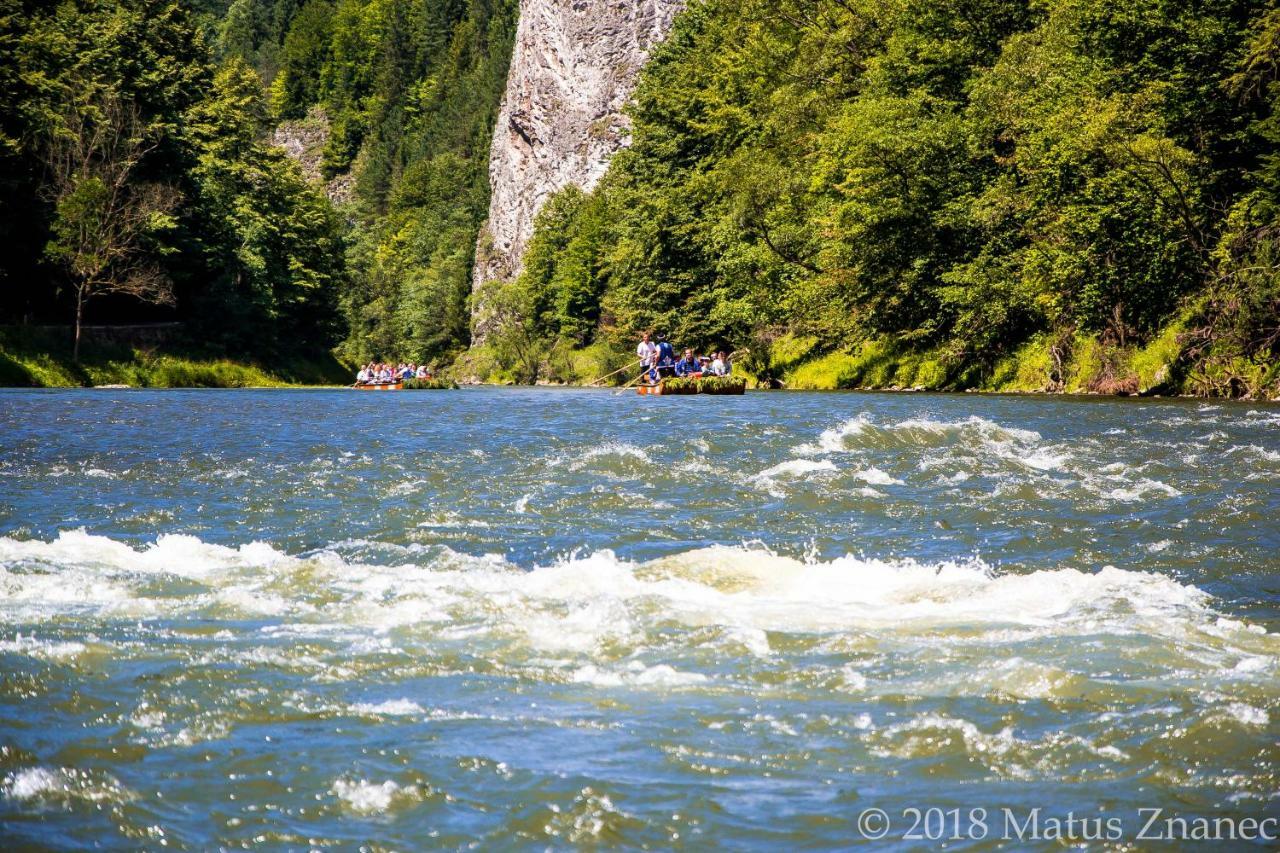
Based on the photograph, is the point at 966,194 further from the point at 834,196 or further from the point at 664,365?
the point at 664,365

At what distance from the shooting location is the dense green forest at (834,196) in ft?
100

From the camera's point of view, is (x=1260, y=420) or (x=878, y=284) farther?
(x=878, y=284)

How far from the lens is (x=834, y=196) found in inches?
1784

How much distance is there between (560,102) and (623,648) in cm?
10119

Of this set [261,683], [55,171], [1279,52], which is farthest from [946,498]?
[55,171]

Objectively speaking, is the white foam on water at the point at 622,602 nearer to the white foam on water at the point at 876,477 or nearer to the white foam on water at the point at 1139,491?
the white foam on water at the point at 1139,491

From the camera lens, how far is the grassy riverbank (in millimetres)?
44719

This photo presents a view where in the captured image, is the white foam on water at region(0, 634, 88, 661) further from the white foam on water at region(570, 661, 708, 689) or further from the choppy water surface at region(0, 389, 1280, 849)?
the white foam on water at region(570, 661, 708, 689)

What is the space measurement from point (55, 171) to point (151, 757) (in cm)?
5002

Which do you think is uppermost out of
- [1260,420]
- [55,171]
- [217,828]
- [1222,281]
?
[55,171]

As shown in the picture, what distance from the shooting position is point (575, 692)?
6262mm

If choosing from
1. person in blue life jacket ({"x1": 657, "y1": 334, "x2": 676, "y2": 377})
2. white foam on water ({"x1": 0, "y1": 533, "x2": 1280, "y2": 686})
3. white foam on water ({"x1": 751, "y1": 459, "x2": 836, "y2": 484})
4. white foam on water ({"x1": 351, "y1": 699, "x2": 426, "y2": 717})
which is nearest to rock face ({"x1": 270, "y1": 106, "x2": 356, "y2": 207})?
person in blue life jacket ({"x1": 657, "y1": 334, "x2": 676, "y2": 377})

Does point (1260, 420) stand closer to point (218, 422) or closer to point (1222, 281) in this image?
point (1222, 281)

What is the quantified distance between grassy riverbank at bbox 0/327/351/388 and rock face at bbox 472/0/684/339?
4287 centimetres
